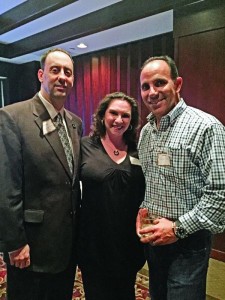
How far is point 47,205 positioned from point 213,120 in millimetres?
851

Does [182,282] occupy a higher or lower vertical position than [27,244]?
lower

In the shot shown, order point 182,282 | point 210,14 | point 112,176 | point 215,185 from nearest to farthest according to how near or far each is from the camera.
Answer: point 215,185
point 182,282
point 112,176
point 210,14

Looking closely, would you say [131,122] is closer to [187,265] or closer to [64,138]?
[64,138]

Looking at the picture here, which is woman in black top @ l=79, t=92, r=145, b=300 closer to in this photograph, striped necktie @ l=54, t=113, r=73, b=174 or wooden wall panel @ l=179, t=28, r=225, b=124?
striped necktie @ l=54, t=113, r=73, b=174

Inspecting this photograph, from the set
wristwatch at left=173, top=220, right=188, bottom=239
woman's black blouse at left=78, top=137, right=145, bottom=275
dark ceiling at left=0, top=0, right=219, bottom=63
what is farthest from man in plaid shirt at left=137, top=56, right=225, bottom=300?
dark ceiling at left=0, top=0, right=219, bottom=63

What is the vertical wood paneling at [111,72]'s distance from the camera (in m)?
4.15

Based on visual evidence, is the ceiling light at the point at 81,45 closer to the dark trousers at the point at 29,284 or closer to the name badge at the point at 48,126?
the name badge at the point at 48,126

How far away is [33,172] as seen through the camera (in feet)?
4.48

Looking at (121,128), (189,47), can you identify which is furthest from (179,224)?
(189,47)

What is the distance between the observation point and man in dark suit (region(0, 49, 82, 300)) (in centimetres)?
131

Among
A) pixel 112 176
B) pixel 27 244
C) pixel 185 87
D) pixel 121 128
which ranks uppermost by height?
pixel 185 87

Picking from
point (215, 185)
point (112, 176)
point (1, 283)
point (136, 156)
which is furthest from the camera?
point (1, 283)

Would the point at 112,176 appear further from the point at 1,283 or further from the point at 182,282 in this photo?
the point at 1,283

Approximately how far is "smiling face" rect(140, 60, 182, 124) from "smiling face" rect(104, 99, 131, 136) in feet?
1.18
